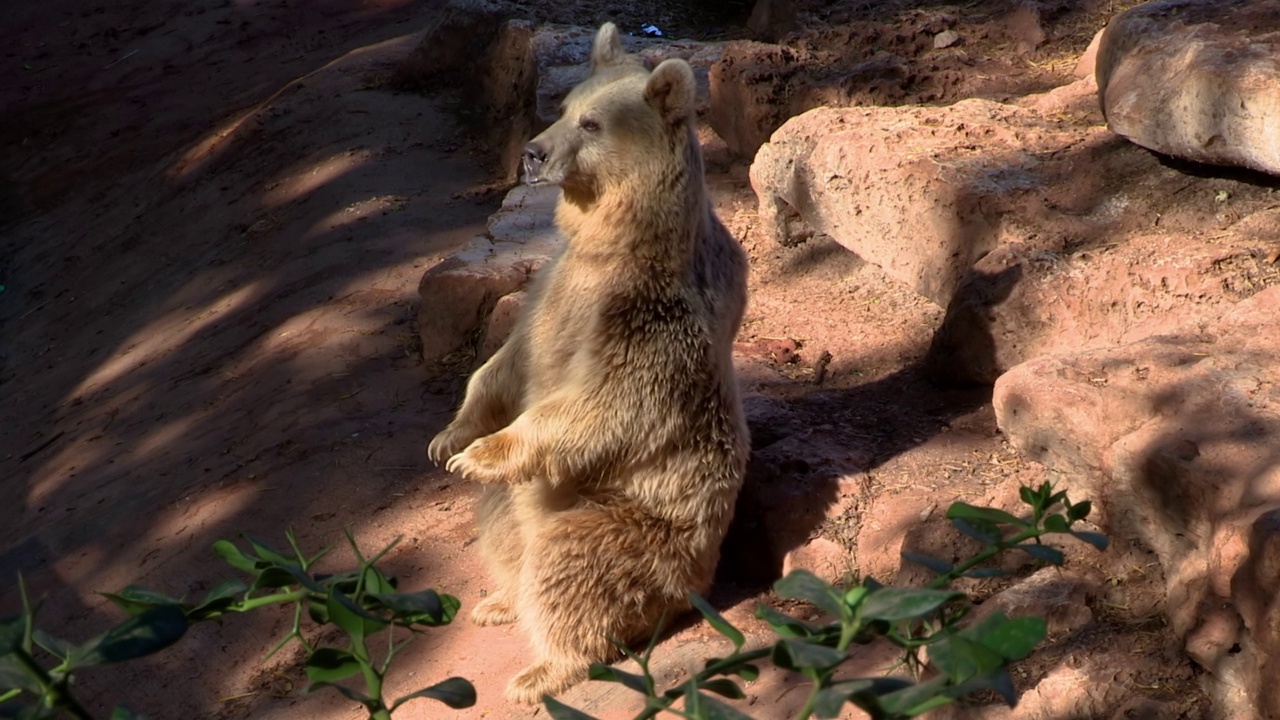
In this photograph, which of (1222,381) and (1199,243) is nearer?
(1222,381)

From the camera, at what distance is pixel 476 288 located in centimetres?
652

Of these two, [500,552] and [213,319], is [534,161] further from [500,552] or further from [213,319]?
[213,319]

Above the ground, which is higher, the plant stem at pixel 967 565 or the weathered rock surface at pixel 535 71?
the plant stem at pixel 967 565

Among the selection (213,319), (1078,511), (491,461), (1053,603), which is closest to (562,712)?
(1078,511)

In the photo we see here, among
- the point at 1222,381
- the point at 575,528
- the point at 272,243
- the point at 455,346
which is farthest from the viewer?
the point at 272,243

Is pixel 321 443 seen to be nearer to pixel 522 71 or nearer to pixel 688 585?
pixel 688 585

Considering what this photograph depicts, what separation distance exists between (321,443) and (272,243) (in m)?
3.41

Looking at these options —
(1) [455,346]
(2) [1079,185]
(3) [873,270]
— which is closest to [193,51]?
(1) [455,346]

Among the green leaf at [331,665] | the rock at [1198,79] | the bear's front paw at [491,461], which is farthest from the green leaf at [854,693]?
the rock at [1198,79]

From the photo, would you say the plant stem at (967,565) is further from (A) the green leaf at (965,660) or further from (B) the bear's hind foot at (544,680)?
(B) the bear's hind foot at (544,680)

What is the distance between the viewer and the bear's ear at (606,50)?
4855 mm

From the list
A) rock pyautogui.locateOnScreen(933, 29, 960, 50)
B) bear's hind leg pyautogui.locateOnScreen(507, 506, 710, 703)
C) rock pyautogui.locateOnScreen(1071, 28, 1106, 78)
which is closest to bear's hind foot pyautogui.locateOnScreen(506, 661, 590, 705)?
bear's hind leg pyautogui.locateOnScreen(507, 506, 710, 703)

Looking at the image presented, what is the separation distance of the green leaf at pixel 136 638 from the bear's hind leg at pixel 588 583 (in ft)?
10.2

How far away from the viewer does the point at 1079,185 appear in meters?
5.30
